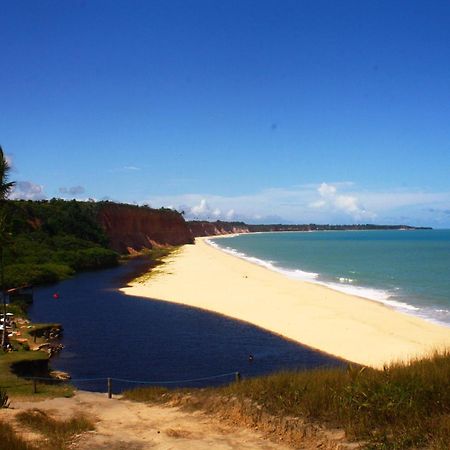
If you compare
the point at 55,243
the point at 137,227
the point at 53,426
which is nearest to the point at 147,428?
the point at 53,426

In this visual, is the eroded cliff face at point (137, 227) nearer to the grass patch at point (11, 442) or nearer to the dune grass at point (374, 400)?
the dune grass at point (374, 400)

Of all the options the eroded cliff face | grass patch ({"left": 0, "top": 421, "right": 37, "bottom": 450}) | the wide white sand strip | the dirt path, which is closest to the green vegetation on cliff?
the eroded cliff face

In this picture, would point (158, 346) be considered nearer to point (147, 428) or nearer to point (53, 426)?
point (147, 428)

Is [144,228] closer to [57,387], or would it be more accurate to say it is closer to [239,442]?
[57,387]

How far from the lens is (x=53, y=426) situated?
1230cm

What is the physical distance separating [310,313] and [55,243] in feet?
168

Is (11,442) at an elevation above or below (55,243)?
below

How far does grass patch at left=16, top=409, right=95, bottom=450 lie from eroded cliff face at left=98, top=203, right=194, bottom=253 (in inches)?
3425

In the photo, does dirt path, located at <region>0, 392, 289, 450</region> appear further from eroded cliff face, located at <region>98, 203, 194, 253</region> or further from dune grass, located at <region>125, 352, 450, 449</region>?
eroded cliff face, located at <region>98, 203, 194, 253</region>

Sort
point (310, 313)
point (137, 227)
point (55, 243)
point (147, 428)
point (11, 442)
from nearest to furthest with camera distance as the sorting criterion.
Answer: point (11, 442) → point (147, 428) → point (310, 313) → point (55, 243) → point (137, 227)

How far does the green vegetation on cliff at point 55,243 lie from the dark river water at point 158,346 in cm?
1522

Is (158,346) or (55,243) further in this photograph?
(55,243)

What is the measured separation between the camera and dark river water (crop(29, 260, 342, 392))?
21969 mm

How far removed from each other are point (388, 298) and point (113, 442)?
113 ft
